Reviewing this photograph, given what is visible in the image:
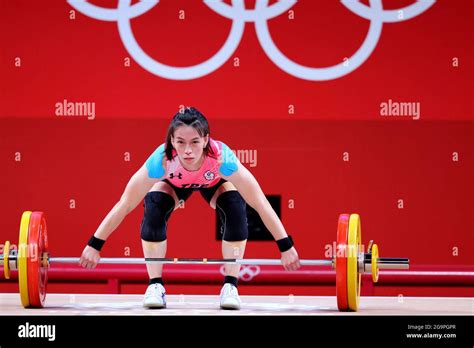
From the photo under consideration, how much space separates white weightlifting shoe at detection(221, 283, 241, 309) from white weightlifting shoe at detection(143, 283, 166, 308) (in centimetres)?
Answer: 28

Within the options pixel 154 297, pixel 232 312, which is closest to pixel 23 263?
pixel 154 297

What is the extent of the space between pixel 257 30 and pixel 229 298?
2332 mm

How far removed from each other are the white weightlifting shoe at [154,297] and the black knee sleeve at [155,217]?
0.22 metres

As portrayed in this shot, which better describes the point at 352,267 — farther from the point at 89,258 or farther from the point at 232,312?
the point at 89,258

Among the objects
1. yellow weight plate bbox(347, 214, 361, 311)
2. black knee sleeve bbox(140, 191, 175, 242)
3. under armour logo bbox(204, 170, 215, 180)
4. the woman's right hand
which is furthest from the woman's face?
yellow weight plate bbox(347, 214, 361, 311)

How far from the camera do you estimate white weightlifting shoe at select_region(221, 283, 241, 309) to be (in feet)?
13.9

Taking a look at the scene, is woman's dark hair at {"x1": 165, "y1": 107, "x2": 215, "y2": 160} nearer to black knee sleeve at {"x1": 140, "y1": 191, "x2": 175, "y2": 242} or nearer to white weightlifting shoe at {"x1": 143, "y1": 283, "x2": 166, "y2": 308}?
black knee sleeve at {"x1": 140, "y1": 191, "x2": 175, "y2": 242}

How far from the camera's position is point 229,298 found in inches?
167

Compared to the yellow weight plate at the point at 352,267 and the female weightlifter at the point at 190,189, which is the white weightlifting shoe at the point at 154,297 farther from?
the yellow weight plate at the point at 352,267

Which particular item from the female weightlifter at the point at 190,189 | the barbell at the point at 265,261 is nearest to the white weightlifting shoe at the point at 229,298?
the female weightlifter at the point at 190,189

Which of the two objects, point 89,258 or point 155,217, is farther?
point 155,217

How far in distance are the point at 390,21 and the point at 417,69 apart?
0.36 m

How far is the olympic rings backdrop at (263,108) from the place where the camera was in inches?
236

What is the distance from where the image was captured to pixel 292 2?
602cm
